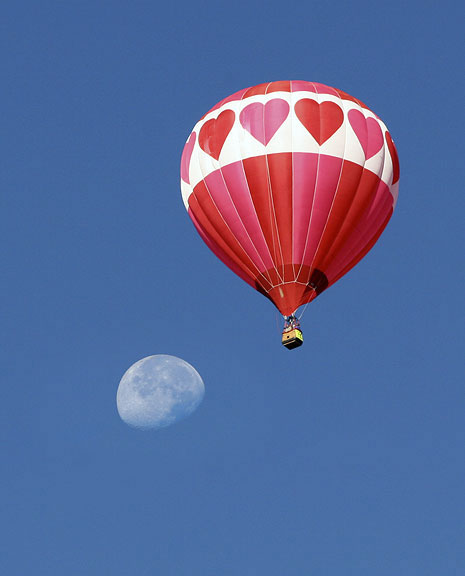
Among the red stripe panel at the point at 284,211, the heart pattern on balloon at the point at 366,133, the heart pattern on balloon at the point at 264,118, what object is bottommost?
the red stripe panel at the point at 284,211

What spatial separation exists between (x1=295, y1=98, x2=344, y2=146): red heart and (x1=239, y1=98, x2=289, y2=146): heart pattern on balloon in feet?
1.41

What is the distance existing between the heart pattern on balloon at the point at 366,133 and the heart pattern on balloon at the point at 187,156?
4.18 m

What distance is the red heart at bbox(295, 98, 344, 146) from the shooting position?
4725cm

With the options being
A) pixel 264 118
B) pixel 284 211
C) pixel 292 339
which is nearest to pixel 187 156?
pixel 264 118

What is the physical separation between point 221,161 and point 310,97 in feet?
9.30

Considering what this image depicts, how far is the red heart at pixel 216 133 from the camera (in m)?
47.7

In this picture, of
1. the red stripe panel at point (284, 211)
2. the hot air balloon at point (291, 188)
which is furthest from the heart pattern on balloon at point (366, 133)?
the red stripe panel at point (284, 211)

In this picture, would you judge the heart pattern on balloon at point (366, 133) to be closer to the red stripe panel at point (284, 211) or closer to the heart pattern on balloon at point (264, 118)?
the heart pattern on balloon at point (264, 118)

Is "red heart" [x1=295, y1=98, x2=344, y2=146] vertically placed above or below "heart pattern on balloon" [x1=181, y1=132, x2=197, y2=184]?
below

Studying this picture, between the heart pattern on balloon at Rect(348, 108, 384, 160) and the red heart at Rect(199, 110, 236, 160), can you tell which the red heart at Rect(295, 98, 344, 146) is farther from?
the red heart at Rect(199, 110, 236, 160)

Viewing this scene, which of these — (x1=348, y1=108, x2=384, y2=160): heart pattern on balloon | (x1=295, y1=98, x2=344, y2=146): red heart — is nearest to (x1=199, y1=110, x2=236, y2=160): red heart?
(x1=295, y1=98, x2=344, y2=146): red heart

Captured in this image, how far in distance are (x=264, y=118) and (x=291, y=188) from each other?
1.99 meters

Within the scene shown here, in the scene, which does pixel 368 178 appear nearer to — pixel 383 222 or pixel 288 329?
pixel 383 222

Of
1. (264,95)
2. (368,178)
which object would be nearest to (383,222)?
(368,178)
